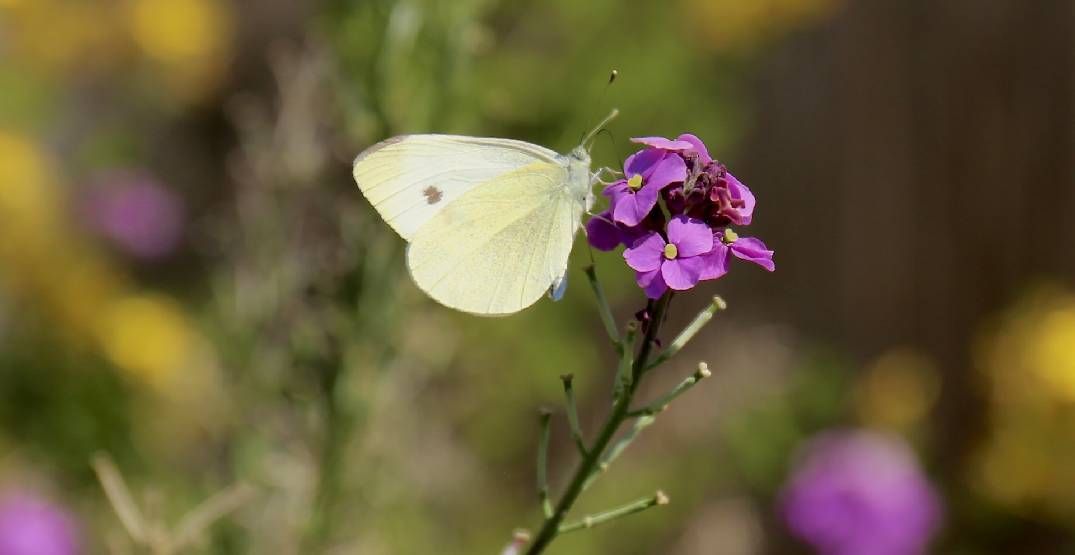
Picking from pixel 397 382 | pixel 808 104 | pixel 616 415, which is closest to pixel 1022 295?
pixel 808 104

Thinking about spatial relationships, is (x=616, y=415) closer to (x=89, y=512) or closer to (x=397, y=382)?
(x=397, y=382)

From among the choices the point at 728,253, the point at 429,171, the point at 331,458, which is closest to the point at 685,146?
the point at 728,253

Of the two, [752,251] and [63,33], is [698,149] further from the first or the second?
[63,33]

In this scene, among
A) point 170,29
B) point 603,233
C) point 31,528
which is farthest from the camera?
point 170,29

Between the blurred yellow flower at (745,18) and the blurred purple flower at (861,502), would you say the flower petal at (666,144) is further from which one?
the blurred yellow flower at (745,18)

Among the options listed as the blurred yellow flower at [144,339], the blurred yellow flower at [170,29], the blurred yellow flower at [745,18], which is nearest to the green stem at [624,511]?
the blurred yellow flower at [144,339]

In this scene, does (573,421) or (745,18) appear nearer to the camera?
(573,421)

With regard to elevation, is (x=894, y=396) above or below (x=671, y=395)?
below
